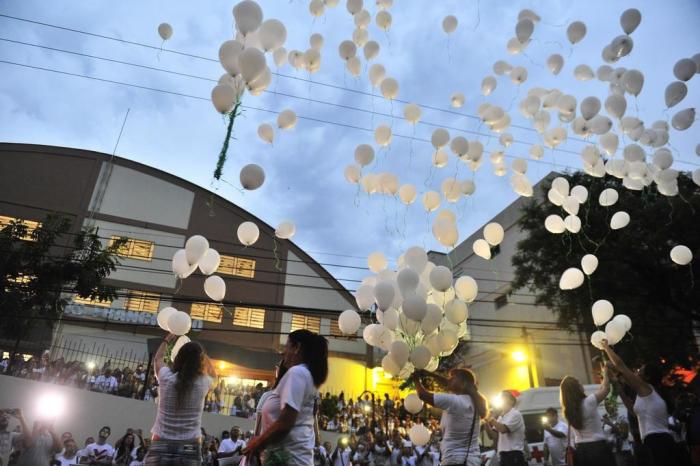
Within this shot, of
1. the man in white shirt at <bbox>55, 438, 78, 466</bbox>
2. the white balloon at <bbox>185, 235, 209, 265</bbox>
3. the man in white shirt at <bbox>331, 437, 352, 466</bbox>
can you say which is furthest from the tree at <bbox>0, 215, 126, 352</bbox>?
the white balloon at <bbox>185, 235, 209, 265</bbox>

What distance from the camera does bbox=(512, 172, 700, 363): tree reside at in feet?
38.6

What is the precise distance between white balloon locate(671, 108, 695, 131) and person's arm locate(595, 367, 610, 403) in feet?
11.3

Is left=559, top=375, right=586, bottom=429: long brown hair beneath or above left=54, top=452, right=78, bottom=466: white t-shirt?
above

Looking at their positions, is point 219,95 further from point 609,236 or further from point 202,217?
point 202,217

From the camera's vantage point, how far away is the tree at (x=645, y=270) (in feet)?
38.6

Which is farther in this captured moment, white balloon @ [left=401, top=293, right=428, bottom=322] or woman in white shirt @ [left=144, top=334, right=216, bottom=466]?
white balloon @ [left=401, top=293, right=428, bottom=322]

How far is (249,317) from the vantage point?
18719mm

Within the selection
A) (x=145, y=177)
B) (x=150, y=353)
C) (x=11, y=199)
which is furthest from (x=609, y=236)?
(x=11, y=199)

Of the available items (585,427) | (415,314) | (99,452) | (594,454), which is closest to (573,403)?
(585,427)

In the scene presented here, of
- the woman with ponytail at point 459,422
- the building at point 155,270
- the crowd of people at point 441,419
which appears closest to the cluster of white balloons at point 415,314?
the crowd of people at point 441,419

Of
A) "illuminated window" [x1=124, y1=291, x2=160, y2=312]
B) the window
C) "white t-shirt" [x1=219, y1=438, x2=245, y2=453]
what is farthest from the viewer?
the window

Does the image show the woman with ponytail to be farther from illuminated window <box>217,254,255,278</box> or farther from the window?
the window

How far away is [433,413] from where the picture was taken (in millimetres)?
15984

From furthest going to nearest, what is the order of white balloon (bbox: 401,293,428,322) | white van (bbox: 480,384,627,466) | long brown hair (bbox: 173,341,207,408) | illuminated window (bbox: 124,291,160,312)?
illuminated window (bbox: 124,291,160,312), white van (bbox: 480,384,627,466), white balloon (bbox: 401,293,428,322), long brown hair (bbox: 173,341,207,408)
